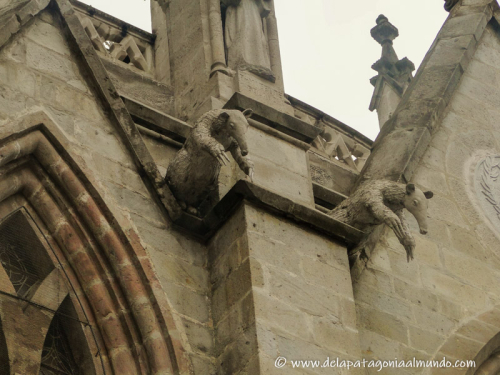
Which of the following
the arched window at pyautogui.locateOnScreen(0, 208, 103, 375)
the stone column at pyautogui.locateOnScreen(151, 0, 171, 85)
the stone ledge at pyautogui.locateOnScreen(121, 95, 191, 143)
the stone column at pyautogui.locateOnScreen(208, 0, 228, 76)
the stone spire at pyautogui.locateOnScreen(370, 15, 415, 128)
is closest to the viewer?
the arched window at pyautogui.locateOnScreen(0, 208, 103, 375)

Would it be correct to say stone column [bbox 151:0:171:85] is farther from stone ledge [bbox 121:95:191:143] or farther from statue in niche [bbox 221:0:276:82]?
stone ledge [bbox 121:95:191:143]

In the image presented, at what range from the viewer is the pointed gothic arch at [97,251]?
23.2 feet

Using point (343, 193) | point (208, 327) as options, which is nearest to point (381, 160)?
point (343, 193)

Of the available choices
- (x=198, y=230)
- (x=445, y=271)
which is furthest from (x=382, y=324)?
(x=198, y=230)

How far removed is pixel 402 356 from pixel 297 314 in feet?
3.56

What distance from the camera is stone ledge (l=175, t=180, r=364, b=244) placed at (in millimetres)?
7832

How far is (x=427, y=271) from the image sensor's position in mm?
8836

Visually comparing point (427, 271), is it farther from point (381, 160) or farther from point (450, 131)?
point (450, 131)

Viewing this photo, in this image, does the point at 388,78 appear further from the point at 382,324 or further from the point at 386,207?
the point at 382,324

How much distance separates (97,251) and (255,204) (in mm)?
1132

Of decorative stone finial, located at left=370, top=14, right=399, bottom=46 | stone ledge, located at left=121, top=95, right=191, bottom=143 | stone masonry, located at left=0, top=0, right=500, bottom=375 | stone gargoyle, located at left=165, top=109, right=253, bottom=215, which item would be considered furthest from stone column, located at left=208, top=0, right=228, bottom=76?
decorative stone finial, located at left=370, top=14, right=399, bottom=46

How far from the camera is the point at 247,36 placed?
979 centimetres

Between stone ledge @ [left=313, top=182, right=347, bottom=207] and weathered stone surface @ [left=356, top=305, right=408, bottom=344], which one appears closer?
weathered stone surface @ [left=356, top=305, right=408, bottom=344]

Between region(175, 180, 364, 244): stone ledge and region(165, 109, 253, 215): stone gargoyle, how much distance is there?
0.09 meters
